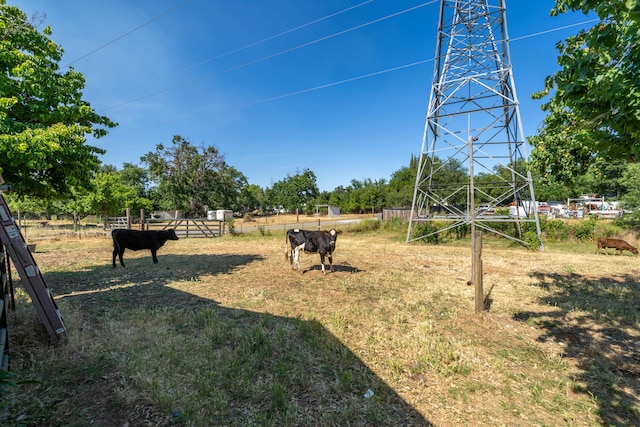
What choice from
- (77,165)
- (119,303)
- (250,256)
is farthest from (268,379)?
(250,256)

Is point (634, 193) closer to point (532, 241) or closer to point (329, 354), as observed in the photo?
point (532, 241)

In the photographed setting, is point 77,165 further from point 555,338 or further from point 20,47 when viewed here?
point 555,338

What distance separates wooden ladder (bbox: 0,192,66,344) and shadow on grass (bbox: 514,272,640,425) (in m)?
7.08

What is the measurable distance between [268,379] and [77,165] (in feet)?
22.1

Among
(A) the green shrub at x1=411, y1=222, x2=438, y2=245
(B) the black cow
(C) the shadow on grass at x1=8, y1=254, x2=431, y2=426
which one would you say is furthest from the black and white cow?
(A) the green shrub at x1=411, y1=222, x2=438, y2=245

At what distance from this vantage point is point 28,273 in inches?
152

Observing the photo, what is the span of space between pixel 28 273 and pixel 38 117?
427 centimetres

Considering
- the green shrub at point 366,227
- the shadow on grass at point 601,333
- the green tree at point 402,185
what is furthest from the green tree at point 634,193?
the green tree at point 402,185

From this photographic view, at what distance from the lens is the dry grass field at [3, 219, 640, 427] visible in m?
3.12

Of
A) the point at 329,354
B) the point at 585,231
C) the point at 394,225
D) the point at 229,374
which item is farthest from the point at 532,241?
the point at 229,374

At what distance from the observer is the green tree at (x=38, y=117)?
5430mm

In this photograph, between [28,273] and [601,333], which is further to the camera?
[601,333]

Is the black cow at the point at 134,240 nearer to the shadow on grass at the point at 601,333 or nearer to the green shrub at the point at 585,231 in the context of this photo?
→ the shadow on grass at the point at 601,333

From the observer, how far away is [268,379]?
3.69 meters
